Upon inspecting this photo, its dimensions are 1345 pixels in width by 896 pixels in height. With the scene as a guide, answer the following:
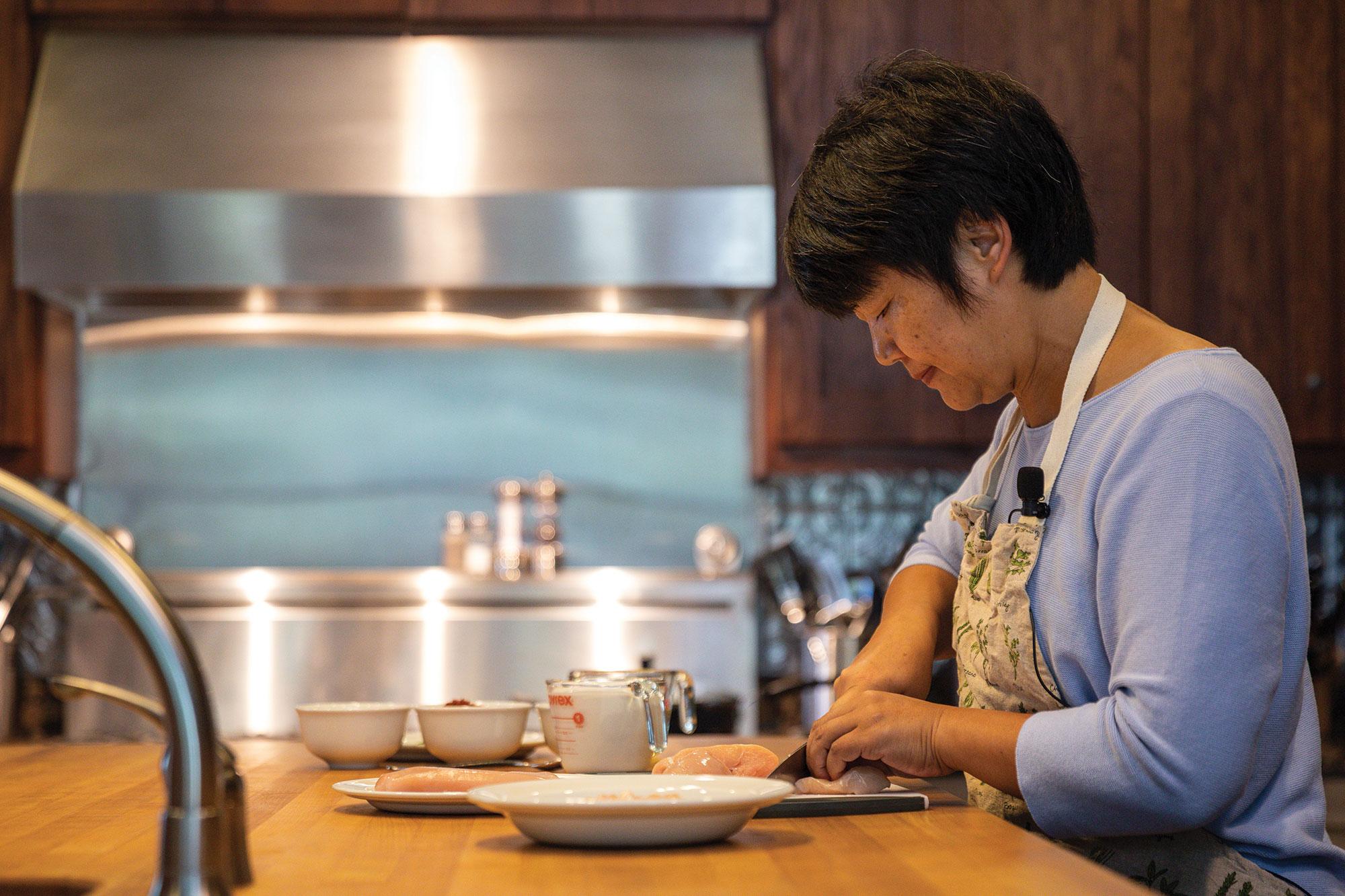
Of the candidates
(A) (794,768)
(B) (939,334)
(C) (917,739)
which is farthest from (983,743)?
(B) (939,334)

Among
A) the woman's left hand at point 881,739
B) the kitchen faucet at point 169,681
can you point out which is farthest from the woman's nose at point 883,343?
the kitchen faucet at point 169,681

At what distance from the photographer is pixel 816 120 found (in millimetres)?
2646

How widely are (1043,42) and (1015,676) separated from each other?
74.5 inches

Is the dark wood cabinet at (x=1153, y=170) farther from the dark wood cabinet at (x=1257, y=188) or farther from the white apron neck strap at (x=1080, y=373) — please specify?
the white apron neck strap at (x=1080, y=373)

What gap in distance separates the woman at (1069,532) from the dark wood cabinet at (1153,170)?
135 centimetres

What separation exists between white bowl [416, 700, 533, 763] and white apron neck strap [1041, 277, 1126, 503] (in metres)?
0.50

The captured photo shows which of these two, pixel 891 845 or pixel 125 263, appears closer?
pixel 891 845

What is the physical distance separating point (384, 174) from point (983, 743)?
1904mm

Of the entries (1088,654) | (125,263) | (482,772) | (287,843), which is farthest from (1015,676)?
(125,263)

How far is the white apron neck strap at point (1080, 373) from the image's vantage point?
3.64ft

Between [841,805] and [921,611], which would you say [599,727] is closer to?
[841,805]

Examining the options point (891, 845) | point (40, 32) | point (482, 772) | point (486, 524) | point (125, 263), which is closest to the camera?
point (891, 845)

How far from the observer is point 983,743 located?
990mm

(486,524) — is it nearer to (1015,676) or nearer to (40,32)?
(40,32)
